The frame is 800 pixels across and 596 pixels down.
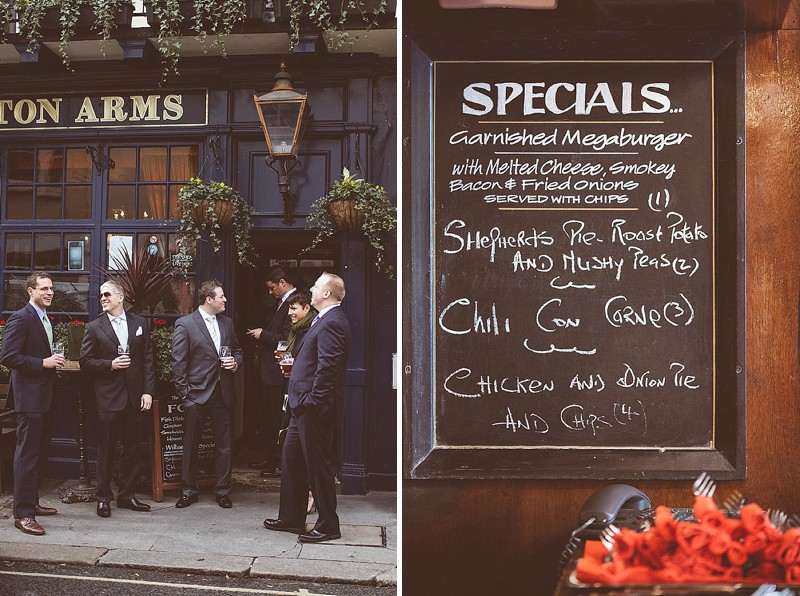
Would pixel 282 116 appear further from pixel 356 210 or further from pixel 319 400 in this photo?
pixel 319 400

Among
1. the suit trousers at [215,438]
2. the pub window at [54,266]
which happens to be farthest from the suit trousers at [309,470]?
the pub window at [54,266]

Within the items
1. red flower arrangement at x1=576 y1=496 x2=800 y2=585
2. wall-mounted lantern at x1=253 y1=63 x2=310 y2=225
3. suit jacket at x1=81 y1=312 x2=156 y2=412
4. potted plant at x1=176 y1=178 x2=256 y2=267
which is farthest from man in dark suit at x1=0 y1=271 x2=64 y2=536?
red flower arrangement at x1=576 y1=496 x2=800 y2=585

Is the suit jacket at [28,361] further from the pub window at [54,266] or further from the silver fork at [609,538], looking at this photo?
the silver fork at [609,538]

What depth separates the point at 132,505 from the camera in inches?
264

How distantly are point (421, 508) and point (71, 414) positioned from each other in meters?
6.32

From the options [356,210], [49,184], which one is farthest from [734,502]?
[49,184]

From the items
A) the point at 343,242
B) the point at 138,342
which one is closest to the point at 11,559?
the point at 138,342

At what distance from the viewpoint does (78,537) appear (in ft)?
19.5

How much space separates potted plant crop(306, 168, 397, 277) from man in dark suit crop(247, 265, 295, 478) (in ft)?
2.70

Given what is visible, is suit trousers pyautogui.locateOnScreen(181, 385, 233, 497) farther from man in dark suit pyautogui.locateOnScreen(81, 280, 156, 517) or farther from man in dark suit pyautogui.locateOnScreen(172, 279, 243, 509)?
man in dark suit pyautogui.locateOnScreen(81, 280, 156, 517)

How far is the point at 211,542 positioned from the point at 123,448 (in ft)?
4.68

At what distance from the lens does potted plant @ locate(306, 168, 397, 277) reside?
23.4ft

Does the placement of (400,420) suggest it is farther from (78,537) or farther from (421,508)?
(78,537)

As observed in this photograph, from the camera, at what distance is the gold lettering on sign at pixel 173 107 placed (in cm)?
799
